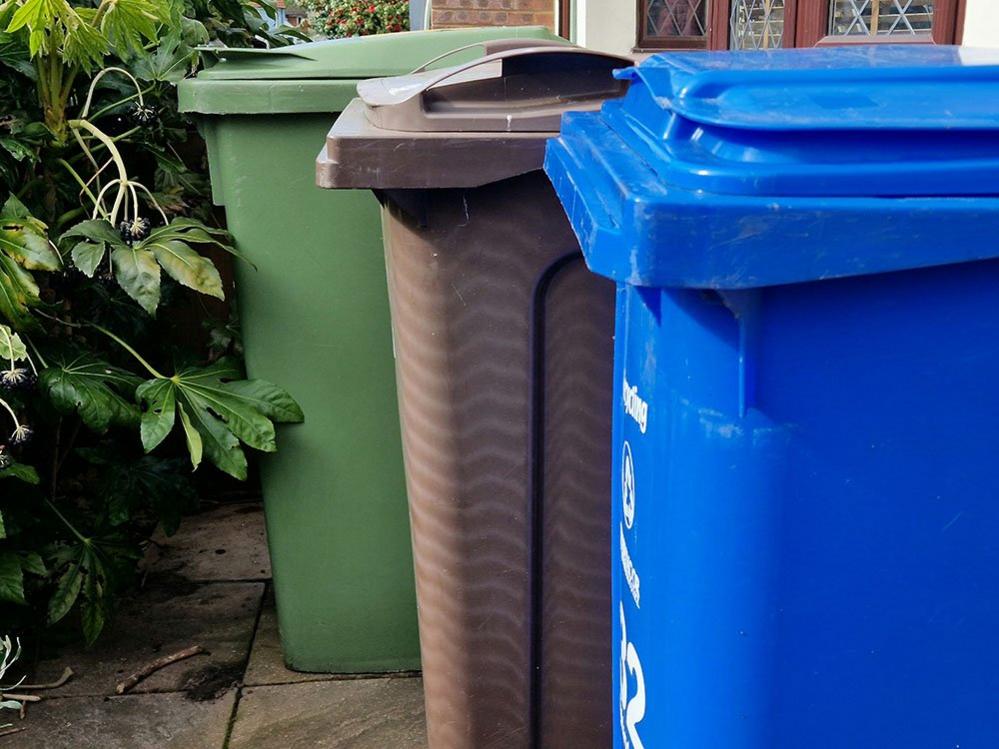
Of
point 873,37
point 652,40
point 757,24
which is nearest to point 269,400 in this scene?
point 873,37

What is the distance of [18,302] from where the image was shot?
8.20 feet

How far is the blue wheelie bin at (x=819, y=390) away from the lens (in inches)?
45.9

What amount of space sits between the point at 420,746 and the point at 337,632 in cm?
38

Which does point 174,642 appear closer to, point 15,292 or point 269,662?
point 269,662

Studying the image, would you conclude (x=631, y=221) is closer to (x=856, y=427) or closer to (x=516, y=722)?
(x=856, y=427)

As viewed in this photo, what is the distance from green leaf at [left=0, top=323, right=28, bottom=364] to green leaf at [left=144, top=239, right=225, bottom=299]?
0.35 m

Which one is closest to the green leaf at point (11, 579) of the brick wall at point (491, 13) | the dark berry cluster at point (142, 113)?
the dark berry cluster at point (142, 113)

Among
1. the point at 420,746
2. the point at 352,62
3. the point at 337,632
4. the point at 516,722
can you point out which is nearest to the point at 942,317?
the point at 516,722

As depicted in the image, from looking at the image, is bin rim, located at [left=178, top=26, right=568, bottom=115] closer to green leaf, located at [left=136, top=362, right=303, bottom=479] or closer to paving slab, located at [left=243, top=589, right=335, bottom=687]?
green leaf, located at [left=136, top=362, right=303, bottom=479]

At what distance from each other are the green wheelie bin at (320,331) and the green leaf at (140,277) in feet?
0.63

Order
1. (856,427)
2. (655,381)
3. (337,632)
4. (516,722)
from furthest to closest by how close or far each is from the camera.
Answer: (337,632) < (516,722) < (655,381) < (856,427)

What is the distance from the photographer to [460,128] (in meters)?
1.98

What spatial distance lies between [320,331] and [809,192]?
165 centimetres

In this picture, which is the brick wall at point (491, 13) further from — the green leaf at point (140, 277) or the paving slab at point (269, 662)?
the green leaf at point (140, 277)
